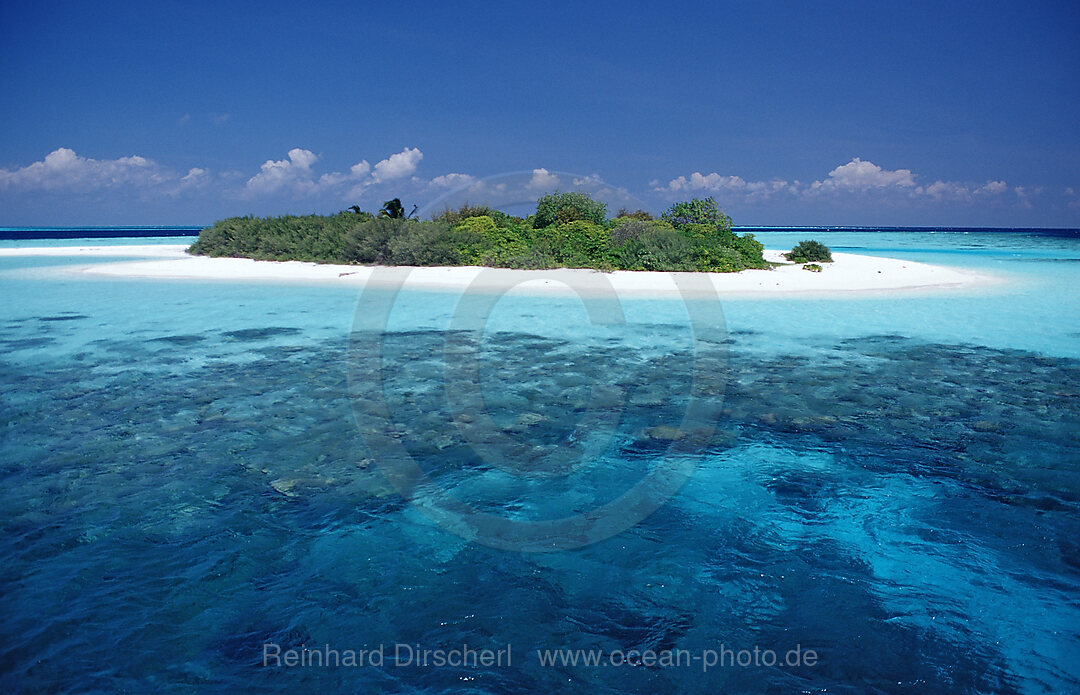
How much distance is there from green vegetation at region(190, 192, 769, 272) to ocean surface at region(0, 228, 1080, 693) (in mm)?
15396

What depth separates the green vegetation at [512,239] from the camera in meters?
26.0

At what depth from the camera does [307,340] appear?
12570 millimetres

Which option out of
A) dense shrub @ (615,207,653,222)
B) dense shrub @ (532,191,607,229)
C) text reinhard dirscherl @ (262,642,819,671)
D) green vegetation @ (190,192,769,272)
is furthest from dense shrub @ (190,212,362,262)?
text reinhard dirscherl @ (262,642,819,671)

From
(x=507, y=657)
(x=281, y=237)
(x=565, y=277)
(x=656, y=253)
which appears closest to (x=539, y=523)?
(x=507, y=657)

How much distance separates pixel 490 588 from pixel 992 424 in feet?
20.9

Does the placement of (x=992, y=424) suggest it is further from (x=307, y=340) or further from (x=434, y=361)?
(x=307, y=340)

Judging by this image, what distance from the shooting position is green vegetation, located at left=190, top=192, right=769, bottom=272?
26.0 meters

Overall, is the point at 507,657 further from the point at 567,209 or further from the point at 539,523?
the point at 567,209

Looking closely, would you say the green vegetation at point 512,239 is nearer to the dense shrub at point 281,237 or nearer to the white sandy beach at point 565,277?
the dense shrub at point 281,237

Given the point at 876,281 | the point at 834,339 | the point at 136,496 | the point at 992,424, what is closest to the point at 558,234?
the point at 876,281

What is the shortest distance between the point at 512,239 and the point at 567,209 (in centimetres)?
539
